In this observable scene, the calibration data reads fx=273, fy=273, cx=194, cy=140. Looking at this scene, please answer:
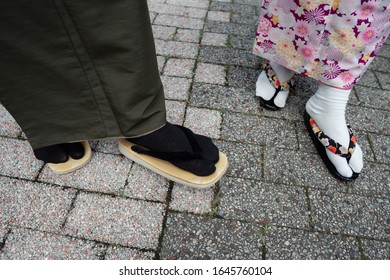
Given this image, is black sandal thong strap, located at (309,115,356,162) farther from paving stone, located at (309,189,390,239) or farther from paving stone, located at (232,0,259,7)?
paving stone, located at (232,0,259,7)

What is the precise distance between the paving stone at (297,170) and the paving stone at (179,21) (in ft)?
4.57

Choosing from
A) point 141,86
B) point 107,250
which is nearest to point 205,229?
point 107,250

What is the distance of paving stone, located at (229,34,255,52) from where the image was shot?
2.10m

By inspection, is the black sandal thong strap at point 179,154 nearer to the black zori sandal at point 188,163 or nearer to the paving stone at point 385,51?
the black zori sandal at point 188,163

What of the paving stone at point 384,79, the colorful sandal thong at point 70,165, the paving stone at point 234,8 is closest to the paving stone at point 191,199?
the colorful sandal thong at point 70,165

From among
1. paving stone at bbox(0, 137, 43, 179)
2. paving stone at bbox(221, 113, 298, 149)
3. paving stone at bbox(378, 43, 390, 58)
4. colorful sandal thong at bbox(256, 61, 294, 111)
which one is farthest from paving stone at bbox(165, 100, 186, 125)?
paving stone at bbox(378, 43, 390, 58)

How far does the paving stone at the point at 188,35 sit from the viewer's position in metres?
2.12

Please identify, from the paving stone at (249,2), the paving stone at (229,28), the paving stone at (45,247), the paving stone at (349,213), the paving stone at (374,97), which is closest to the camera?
the paving stone at (45,247)

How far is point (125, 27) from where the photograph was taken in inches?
32.9

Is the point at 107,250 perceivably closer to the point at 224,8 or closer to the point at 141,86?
the point at 141,86

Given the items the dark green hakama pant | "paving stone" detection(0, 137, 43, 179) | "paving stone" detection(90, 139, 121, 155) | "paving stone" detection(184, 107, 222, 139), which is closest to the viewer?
the dark green hakama pant

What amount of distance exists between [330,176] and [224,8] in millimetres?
1915

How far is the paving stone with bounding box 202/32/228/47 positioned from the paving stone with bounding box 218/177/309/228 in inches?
48.9

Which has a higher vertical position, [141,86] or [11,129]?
[141,86]
